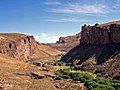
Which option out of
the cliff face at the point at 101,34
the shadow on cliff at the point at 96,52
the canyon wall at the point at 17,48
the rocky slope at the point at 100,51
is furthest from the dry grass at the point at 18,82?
the cliff face at the point at 101,34

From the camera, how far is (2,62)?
8769 centimetres

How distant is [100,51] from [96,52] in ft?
9.31

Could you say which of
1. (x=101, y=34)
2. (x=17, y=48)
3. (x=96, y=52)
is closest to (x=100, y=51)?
(x=96, y=52)

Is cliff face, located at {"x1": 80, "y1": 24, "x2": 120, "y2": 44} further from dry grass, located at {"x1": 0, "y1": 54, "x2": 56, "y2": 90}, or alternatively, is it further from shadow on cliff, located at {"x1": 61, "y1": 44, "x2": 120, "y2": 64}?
dry grass, located at {"x1": 0, "y1": 54, "x2": 56, "y2": 90}

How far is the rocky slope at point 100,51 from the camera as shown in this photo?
96312mm

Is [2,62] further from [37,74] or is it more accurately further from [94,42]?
[94,42]

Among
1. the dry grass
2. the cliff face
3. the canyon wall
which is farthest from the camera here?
the canyon wall

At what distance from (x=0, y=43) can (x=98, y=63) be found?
125 feet

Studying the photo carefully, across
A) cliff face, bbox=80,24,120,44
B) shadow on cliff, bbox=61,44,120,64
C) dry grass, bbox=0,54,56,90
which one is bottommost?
dry grass, bbox=0,54,56,90

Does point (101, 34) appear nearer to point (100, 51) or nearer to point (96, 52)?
point (96, 52)

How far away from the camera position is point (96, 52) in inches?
4749

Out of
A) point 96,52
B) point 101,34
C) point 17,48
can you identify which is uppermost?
point 101,34

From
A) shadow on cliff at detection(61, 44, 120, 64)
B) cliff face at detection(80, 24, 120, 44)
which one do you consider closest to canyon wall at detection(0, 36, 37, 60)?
shadow on cliff at detection(61, 44, 120, 64)

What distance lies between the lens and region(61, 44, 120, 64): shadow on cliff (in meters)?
109
